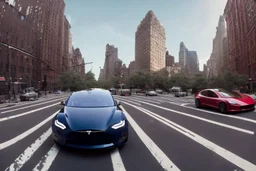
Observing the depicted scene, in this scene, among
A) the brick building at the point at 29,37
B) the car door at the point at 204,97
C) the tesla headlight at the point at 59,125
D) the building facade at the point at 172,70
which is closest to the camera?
the tesla headlight at the point at 59,125

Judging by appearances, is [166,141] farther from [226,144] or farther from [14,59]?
[14,59]

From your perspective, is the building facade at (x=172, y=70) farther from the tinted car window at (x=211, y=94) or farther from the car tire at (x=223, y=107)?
the car tire at (x=223, y=107)

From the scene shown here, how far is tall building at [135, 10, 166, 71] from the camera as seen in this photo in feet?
418

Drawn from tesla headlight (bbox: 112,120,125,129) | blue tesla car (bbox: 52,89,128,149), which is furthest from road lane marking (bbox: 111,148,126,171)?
tesla headlight (bbox: 112,120,125,129)

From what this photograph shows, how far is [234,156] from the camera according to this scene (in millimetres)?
3566

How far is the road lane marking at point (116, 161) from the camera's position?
3.03 m

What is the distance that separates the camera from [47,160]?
11.0 feet

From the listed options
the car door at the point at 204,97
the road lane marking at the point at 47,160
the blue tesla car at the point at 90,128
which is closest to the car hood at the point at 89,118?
the blue tesla car at the point at 90,128

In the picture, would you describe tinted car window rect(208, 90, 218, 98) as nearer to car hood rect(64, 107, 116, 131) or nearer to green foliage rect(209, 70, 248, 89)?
car hood rect(64, 107, 116, 131)

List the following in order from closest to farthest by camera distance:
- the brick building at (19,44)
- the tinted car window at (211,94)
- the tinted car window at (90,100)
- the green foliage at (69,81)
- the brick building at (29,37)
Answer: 1. the tinted car window at (90,100)
2. the tinted car window at (211,94)
3. the brick building at (19,44)
4. the brick building at (29,37)
5. the green foliage at (69,81)

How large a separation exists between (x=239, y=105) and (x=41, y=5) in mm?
73402

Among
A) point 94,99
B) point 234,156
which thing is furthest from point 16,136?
point 234,156

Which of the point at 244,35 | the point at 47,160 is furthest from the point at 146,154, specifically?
the point at 244,35

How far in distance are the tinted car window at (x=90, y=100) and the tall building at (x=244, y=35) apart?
213 ft
